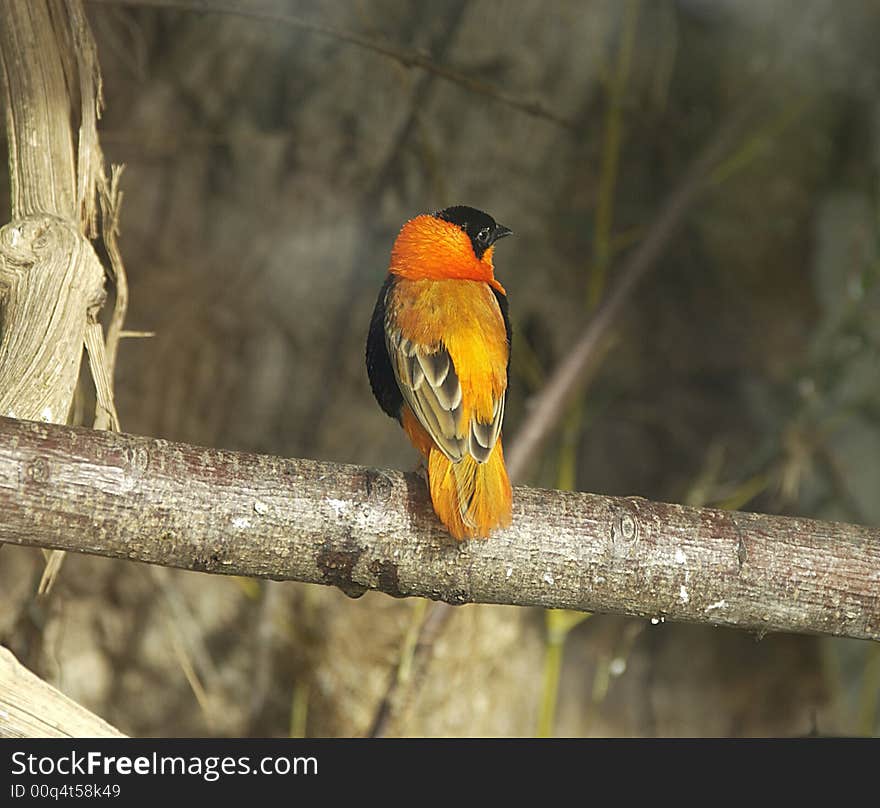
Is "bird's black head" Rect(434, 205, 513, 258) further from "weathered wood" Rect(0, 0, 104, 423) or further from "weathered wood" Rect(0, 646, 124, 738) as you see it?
"weathered wood" Rect(0, 646, 124, 738)

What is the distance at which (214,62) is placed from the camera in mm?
3111

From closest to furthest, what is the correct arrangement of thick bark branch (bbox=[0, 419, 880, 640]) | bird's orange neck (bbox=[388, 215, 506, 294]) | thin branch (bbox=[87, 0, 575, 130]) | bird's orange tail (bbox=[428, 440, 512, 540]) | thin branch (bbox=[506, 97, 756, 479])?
thick bark branch (bbox=[0, 419, 880, 640]) < bird's orange tail (bbox=[428, 440, 512, 540]) < thin branch (bbox=[87, 0, 575, 130]) < bird's orange neck (bbox=[388, 215, 506, 294]) < thin branch (bbox=[506, 97, 756, 479])

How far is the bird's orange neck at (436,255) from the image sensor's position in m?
2.18

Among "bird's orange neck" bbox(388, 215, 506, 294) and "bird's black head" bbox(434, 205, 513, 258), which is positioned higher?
"bird's black head" bbox(434, 205, 513, 258)

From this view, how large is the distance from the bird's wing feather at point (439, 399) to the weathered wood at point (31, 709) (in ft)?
2.43

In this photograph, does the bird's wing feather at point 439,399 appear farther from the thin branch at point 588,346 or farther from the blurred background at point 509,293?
the blurred background at point 509,293

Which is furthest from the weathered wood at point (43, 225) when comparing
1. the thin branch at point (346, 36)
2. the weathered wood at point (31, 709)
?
the weathered wood at point (31, 709)

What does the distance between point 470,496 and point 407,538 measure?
126 millimetres

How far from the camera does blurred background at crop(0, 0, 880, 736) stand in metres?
3.04

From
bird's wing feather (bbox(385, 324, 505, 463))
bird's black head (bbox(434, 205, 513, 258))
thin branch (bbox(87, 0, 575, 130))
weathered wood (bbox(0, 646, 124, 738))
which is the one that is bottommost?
weathered wood (bbox(0, 646, 124, 738))

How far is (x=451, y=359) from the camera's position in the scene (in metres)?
1.89

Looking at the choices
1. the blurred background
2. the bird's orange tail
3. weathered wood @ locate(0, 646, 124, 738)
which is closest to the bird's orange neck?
the blurred background

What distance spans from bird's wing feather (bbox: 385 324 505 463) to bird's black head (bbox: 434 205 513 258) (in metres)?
0.41
